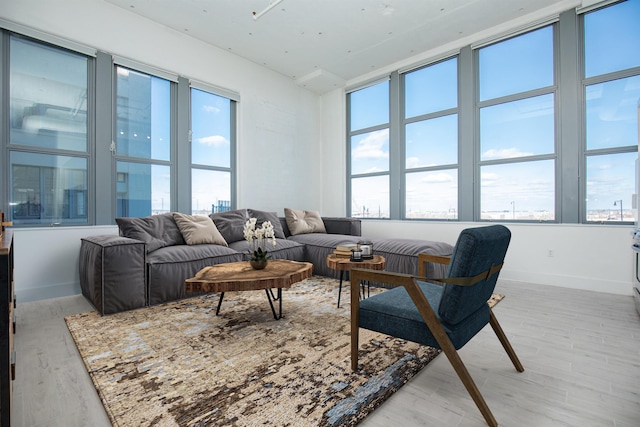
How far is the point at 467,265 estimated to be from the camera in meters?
1.37

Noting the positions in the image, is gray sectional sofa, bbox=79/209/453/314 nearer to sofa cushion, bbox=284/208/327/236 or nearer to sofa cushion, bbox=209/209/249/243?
sofa cushion, bbox=209/209/249/243

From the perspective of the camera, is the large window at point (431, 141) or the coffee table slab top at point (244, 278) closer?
the coffee table slab top at point (244, 278)

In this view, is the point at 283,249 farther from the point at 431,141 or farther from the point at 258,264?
the point at 431,141

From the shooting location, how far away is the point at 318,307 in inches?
114

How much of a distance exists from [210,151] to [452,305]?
14.9 feet

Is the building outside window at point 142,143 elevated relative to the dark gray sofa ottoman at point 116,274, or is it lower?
elevated

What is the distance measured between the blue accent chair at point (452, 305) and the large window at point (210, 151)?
3.80 m

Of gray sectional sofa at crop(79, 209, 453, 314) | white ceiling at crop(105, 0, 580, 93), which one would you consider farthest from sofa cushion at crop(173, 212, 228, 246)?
white ceiling at crop(105, 0, 580, 93)

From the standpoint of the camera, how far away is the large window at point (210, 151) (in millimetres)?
4855

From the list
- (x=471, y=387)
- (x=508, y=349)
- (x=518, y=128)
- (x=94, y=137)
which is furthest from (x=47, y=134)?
(x=518, y=128)

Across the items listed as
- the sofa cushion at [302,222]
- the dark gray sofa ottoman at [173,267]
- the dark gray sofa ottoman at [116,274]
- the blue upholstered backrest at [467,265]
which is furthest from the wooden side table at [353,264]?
the sofa cushion at [302,222]

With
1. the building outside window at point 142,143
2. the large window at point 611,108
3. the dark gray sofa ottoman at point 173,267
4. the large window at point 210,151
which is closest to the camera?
the dark gray sofa ottoman at point 173,267

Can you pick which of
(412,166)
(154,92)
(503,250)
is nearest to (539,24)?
(412,166)

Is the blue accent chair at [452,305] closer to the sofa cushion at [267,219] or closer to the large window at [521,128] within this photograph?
the large window at [521,128]
